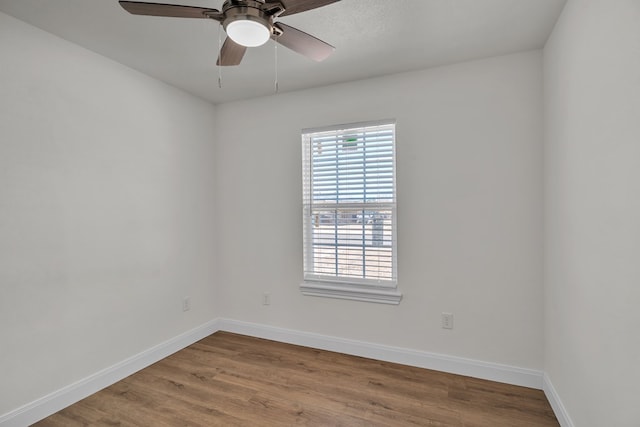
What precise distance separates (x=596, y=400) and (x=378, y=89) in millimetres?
2514

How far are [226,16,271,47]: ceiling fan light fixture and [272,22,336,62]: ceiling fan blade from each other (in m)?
0.13

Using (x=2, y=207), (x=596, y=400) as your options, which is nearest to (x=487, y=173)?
(x=596, y=400)

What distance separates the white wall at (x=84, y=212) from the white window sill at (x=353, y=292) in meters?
1.28

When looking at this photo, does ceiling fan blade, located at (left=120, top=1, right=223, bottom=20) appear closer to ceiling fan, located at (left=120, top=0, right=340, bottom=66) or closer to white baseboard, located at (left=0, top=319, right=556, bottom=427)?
ceiling fan, located at (left=120, top=0, right=340, bottom=66)

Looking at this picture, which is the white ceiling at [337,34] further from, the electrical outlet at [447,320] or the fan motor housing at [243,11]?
the electrical outlet at [447,320]

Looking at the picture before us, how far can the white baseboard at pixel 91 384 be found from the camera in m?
1.95

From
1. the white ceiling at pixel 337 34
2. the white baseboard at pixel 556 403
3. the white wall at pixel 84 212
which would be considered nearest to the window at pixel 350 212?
the white ceiling at pixel 337 34

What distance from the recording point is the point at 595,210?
147 centimetres

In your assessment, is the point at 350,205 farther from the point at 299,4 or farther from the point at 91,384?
the point at 91,384

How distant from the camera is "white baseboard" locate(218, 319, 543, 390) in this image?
2.38 metres

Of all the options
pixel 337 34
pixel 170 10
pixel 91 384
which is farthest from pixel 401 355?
pixel 170 10

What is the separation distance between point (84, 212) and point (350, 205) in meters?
2.12

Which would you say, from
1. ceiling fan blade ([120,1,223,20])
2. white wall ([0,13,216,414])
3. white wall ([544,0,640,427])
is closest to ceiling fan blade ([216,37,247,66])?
ceiling fan blade ([120,1,223,20])

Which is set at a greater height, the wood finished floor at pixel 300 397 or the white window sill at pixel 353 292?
the white window sill at pixel 353 292
